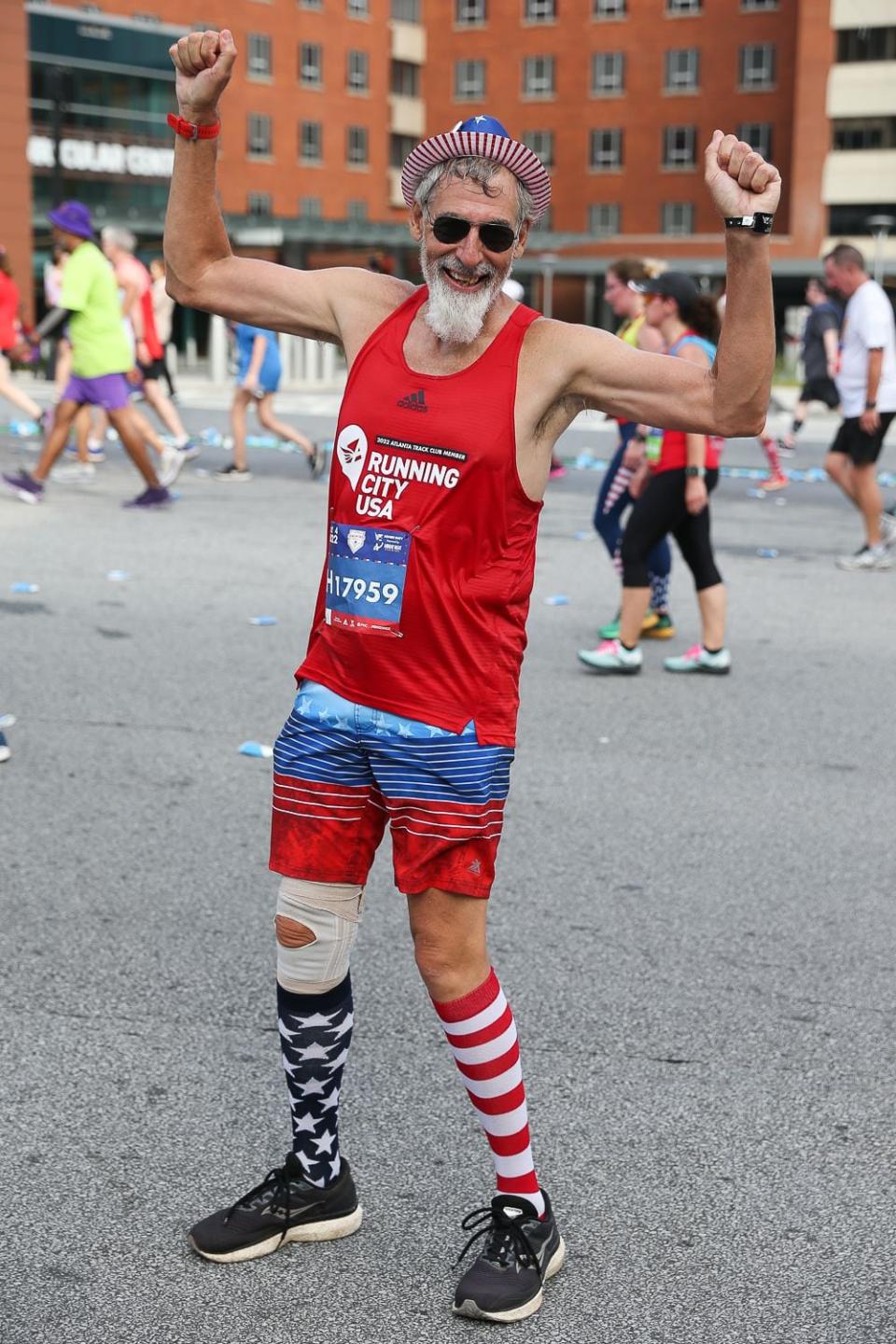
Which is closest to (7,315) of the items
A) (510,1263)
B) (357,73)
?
(510,1263)

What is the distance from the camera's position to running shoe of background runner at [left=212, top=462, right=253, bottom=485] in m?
15.2

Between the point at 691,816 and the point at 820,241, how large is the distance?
212 ft

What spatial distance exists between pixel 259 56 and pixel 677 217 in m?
18.8

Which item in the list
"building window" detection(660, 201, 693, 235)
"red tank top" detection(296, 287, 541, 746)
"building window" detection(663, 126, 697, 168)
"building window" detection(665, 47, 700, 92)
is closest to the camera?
"red tank top" detection(296, 287, 541, 746)

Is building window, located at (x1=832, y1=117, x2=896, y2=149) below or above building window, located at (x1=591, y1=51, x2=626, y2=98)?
above

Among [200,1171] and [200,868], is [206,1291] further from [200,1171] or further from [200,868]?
[200,868]

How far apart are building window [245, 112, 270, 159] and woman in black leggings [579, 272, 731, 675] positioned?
64254 mm

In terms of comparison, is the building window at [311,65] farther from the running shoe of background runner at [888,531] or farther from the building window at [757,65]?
the running shoe of background runner at [888,531]

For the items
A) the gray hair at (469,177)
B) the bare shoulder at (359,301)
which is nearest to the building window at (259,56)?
the bare shoulder at (359,301)

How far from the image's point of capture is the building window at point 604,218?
7406 cm

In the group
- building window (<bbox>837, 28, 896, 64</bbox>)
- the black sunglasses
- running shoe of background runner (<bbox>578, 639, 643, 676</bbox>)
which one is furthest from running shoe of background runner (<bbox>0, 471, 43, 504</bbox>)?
building window (<bbox>837, 28, 896, 64</bbox>)

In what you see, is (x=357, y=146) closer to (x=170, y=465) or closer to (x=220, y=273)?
(x=170, y=465)

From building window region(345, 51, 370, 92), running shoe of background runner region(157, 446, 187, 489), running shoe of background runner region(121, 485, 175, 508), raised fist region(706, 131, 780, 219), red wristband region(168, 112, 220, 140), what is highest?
building window region(345, 51, 370, 92)

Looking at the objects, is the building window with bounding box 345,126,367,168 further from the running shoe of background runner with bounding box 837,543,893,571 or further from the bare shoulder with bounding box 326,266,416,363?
the bare shoulder with bounding box 326,266,416,363
